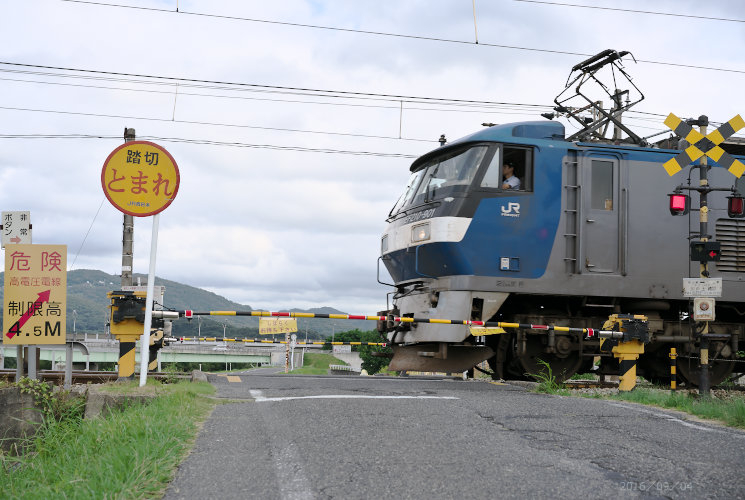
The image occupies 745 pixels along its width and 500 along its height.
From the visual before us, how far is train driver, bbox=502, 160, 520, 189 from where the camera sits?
1041cm

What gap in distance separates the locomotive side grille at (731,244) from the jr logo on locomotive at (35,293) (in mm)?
9800

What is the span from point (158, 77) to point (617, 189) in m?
11.0

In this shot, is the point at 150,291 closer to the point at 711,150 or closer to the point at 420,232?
the point at 420,232

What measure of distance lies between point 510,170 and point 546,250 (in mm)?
1303

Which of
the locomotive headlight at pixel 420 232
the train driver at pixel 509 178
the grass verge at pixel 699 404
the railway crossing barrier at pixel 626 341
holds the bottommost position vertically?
the grass verge at pixel 699 404

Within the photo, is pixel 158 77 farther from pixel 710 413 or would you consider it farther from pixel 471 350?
pixel 710 413

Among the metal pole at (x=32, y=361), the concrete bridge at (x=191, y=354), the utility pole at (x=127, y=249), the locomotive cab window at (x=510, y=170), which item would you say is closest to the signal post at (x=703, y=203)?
the locomotive cab window at (x=510, y=170)

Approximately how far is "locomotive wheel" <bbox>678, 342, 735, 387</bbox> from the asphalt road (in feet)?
15.6

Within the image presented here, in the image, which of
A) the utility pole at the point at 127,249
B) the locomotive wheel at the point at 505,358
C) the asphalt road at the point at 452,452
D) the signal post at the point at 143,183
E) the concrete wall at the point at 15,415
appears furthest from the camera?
the utility pole at the point at 127,249

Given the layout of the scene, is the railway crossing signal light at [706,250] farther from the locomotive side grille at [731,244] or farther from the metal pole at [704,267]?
the locomotive side grille at [731,244]

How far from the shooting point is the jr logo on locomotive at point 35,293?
8.56 m

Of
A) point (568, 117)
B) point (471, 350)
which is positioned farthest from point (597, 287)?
point (568, 117)

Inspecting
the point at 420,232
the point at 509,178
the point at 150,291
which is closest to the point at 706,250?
the point at 509,178

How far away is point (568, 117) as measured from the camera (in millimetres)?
12016
